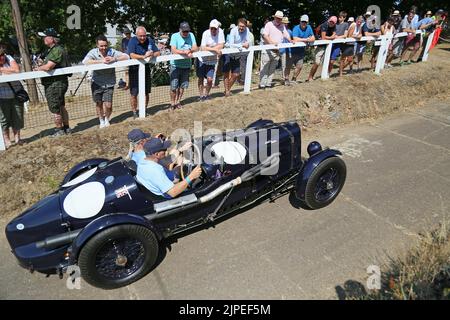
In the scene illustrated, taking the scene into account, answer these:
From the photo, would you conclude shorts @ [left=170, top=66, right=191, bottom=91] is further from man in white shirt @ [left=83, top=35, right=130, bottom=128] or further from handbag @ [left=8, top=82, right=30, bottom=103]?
handbag @ [left=8, top=82, right=30, bottom=103]

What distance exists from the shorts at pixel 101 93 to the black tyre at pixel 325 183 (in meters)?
3.65

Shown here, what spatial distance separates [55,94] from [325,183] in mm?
4294

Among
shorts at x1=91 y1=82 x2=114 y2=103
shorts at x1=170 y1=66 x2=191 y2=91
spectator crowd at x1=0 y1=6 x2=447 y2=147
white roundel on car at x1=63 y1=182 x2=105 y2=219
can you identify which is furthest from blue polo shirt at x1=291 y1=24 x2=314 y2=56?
white roundel on car at x1=63 y1=182 x2=105 y2=219

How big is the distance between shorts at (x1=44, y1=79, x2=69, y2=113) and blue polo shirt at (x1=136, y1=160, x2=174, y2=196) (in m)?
2.57

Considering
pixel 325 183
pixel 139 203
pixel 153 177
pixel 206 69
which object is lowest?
pixel 325 183

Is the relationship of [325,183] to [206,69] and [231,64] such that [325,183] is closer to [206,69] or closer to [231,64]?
[206,69]

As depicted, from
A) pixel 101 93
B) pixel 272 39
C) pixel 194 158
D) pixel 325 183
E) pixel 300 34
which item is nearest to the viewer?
pixel 194 158

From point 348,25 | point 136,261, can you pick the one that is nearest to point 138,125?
point 136,261

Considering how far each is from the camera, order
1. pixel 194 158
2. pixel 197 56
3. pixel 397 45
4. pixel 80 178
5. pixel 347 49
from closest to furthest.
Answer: pixel 80 178 → pixel 194 158 → pixel 197 56 → pixel 347 49 → pixel 397 45

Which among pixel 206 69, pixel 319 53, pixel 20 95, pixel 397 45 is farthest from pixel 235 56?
pixel 397 45

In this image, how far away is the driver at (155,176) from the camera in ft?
13.3

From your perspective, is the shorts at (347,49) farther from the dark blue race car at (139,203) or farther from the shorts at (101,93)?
the shorts at (101,93)

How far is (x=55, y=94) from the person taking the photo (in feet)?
18.9
